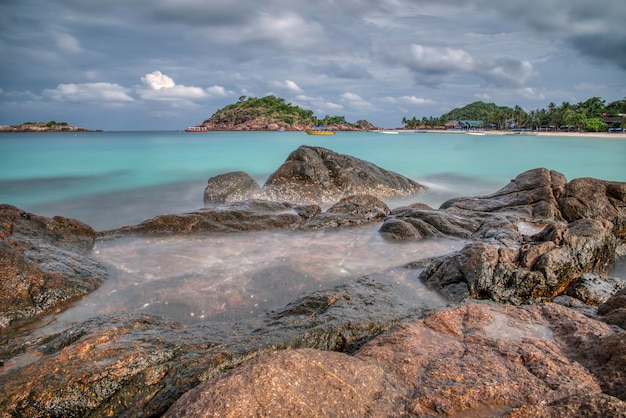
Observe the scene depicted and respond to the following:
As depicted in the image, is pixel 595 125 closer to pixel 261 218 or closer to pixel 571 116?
pixel 571 116

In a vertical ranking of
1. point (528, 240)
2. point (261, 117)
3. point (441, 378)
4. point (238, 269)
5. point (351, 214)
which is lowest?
point (238, 269)

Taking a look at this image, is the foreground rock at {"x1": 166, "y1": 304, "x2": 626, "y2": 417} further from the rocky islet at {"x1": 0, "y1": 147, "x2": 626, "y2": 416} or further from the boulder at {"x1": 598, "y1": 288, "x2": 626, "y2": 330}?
the boulder at {"x1": 598, "y1": 288, "x2": 626, "y2": 330}

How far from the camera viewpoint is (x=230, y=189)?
14430 millimetres

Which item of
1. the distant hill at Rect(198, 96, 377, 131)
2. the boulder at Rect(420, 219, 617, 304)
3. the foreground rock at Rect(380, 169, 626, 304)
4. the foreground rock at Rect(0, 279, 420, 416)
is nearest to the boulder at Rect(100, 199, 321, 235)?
the foreground rock at Rect(380, 169, 626, 304)

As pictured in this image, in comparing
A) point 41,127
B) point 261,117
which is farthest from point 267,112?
point 41,127

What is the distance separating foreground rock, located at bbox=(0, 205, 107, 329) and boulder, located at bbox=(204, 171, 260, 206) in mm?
6637

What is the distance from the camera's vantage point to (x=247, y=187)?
47.7 ft

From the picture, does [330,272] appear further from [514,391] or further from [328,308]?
[514,391]

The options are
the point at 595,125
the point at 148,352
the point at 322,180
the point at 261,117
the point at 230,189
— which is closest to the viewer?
the point at 148,352

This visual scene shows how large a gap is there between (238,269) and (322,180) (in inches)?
319

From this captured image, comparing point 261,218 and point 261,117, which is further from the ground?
point 261,117

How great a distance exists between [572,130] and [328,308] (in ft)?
396

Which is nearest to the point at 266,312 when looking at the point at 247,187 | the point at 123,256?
the point at 123,256

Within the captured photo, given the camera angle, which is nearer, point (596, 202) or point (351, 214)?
point (596, 202)
